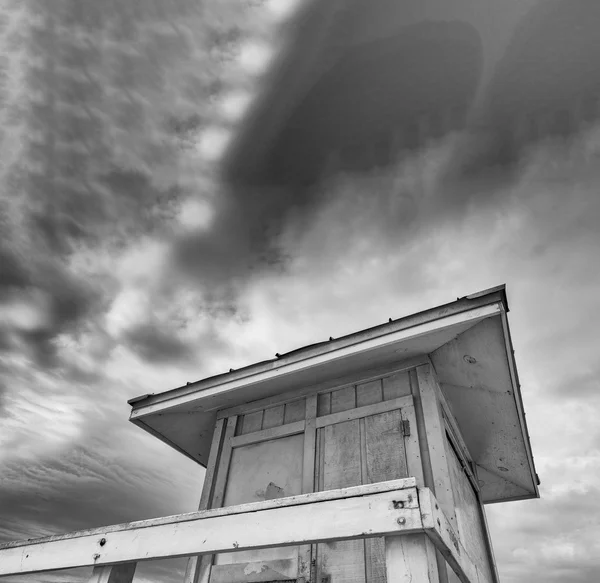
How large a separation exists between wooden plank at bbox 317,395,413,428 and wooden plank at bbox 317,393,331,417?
10cm

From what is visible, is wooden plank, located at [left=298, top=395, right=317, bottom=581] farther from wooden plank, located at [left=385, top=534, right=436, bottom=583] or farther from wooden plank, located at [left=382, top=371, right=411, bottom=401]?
wooden plank, located at [left=385, top=534, right=436, bottom=583]

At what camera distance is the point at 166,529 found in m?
1.87

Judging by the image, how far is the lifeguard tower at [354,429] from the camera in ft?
13.0

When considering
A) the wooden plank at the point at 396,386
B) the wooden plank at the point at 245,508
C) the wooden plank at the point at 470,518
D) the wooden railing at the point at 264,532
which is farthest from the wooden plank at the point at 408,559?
the wooden plank at the point at 470,518

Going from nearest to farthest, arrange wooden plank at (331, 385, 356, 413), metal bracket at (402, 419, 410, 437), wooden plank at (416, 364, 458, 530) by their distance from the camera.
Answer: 1. wooden plank at (416, 364, 458, 530)
2. metal bracket at (402, 419, 410, 437)
3. wooden plank at (331, 385, 356, 413)

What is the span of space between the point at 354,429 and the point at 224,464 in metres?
1.78

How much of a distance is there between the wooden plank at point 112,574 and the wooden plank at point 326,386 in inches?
137

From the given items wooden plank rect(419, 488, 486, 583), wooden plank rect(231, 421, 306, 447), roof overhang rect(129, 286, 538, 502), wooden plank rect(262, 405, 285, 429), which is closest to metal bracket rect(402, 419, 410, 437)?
roof overhang rect(129, 286, 538, 502)

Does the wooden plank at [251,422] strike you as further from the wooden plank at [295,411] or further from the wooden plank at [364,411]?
the wooden plank at [364,411]

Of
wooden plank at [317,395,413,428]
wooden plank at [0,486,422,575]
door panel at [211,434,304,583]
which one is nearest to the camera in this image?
wooden plank at [0,486,422,575]

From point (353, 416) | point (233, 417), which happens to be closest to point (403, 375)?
point (353, 416)

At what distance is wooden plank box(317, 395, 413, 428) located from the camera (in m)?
4.61

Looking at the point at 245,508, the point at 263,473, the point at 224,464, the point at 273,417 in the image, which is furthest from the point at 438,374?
the point at 245,508

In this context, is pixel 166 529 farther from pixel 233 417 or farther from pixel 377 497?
pixel 233 417
